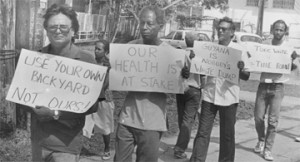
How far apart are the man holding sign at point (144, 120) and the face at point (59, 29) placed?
2.40 feet

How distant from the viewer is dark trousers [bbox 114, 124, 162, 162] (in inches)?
163

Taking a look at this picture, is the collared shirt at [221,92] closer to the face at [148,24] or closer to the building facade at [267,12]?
the face at [148,24]

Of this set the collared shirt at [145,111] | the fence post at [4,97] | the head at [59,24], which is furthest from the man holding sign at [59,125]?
the fence post at [4,97]

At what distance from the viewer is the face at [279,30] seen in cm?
646

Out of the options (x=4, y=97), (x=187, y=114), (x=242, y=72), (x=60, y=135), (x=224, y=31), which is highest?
(x=224, y=31)

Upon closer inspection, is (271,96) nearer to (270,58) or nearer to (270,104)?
(270,104)

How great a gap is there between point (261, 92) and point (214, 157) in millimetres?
1076

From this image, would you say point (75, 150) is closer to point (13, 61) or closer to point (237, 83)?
point (237, 83)

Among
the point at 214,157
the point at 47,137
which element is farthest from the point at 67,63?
the point at 214,157

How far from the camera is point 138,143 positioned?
13.7 feet

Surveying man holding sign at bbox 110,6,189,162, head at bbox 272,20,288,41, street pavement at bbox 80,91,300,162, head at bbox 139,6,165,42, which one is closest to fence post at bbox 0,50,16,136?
street pavement at bbox 80,91,300,162

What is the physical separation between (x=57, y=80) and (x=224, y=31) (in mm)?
2478

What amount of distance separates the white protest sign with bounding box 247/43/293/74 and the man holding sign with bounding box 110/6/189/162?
8.79ft

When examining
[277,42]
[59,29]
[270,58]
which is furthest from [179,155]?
[59,29]
